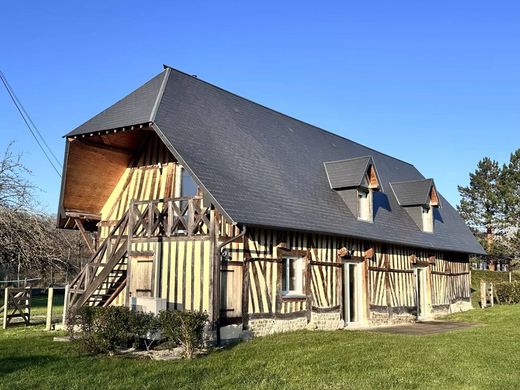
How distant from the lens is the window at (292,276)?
13.4 meters

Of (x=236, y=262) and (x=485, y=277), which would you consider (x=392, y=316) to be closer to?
(x=236, y=262)

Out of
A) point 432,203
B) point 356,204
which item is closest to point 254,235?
point 356,204

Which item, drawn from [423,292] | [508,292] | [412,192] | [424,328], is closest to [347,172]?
[412,192]

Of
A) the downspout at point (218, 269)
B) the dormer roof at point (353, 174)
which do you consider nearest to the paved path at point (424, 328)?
the dormer roof at point (353, 174)

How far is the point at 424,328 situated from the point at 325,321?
3732 mm

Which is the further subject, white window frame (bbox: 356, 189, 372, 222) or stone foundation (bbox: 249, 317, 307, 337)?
white window frame (bbox: 356, 189, 372, 222)

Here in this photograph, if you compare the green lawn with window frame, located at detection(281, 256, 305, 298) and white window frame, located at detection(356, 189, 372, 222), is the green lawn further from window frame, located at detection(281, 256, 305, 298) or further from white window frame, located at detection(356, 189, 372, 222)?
white window frame, located at detection(356, 189, 372, 222)

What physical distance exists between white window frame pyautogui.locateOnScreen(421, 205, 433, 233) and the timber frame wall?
3.47 m

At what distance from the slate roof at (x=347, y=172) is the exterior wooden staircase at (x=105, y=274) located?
7118 millimetres

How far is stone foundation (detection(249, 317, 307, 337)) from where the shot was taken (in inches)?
478

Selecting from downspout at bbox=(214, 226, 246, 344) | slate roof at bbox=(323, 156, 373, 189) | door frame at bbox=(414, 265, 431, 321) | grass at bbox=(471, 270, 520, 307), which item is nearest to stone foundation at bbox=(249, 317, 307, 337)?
downspout at bbox=(214, 226, 246, 344)

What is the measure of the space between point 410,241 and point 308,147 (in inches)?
194

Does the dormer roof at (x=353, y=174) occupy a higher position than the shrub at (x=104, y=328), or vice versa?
the dormer roof at (x=353, y=174)

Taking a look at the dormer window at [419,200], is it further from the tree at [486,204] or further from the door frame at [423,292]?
the tree at [486,204]
